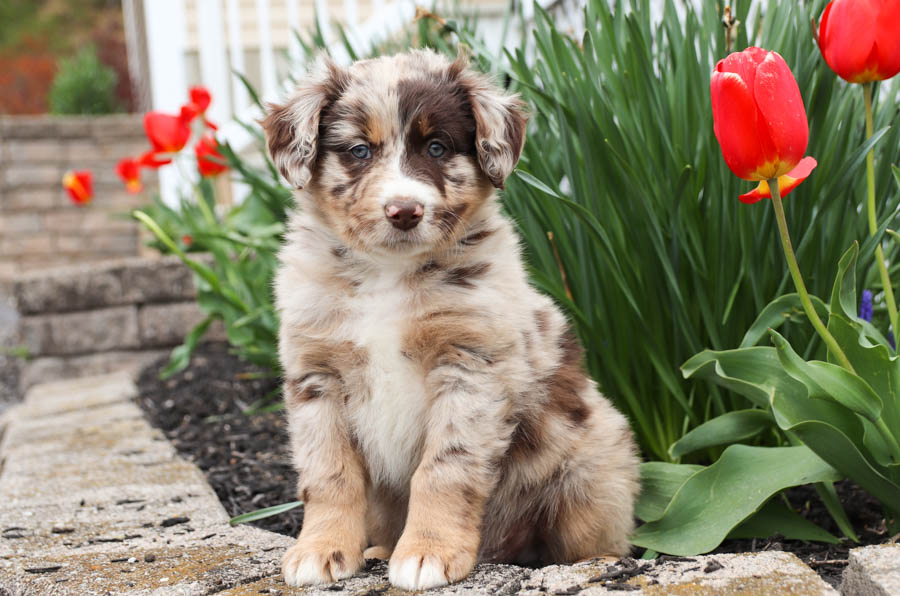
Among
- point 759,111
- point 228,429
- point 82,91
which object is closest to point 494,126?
point 759,111

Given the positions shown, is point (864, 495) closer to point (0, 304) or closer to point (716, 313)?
point (716, 313)

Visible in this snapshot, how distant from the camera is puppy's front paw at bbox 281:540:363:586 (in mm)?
1592

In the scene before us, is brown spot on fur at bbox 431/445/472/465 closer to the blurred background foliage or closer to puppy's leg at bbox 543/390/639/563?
puppy's leg at bbox 543/390/639/563

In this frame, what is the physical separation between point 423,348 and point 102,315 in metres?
3.92

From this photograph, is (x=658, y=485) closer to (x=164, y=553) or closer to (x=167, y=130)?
(x=164, y=553)

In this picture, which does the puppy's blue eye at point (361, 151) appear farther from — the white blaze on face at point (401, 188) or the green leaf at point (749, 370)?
the green leaf at point (749, 370)

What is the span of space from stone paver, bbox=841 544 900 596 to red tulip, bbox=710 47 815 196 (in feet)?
2.18

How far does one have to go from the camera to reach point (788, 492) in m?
2.23

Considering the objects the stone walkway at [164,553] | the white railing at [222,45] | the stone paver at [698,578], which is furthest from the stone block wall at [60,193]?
the stone paver at [698,578]

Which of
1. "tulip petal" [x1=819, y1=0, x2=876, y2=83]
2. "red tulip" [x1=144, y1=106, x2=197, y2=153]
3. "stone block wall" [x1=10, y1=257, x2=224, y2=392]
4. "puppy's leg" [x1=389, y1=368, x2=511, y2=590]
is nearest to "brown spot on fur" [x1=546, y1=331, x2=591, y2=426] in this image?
"puppy's leg" [x1=389, y1=368, x2=511, y2=590]

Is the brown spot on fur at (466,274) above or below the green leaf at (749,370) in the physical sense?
above

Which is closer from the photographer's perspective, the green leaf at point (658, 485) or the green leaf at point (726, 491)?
the green leaf at point (726, 491)

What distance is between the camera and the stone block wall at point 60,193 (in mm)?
9531

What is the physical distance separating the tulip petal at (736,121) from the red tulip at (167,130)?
2781 millimetres
